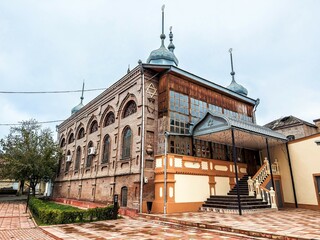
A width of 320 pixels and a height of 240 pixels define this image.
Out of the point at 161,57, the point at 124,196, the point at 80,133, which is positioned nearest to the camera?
the point at 124,196

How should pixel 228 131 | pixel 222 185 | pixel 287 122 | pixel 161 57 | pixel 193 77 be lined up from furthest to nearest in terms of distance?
1. pixel 287 122
2. pixel 161 57
3. pixel 193 77
4. pixel 222 185
5. pixel 228 131

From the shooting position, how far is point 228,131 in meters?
13.2

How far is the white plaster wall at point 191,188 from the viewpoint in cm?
1279

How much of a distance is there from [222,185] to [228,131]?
4.04 m

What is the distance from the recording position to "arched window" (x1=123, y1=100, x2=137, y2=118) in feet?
52.6

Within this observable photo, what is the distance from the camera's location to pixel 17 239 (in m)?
7.51

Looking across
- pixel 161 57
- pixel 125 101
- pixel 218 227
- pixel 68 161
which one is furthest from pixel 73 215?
pixel 68 161

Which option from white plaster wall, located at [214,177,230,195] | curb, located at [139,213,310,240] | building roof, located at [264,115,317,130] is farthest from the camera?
building roof, located at [264,115,317,130]

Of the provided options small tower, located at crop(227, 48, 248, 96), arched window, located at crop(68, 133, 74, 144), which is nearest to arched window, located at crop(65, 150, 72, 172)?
arched window, located at crop(68, 133, 74, 144)

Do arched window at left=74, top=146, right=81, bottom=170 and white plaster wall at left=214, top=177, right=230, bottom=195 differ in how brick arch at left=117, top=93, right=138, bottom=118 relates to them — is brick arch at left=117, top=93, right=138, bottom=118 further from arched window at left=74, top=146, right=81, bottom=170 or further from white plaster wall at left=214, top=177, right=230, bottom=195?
arched window at left=74, top=146, right=81, bottom=170

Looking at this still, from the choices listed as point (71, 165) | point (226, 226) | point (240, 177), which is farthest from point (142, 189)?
point (71, 165)

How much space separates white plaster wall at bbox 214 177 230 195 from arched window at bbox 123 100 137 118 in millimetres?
7181

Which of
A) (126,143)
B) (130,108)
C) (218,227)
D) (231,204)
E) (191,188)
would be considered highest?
(130,108)

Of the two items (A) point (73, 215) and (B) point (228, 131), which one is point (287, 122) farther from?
(A) point (73, 215)
